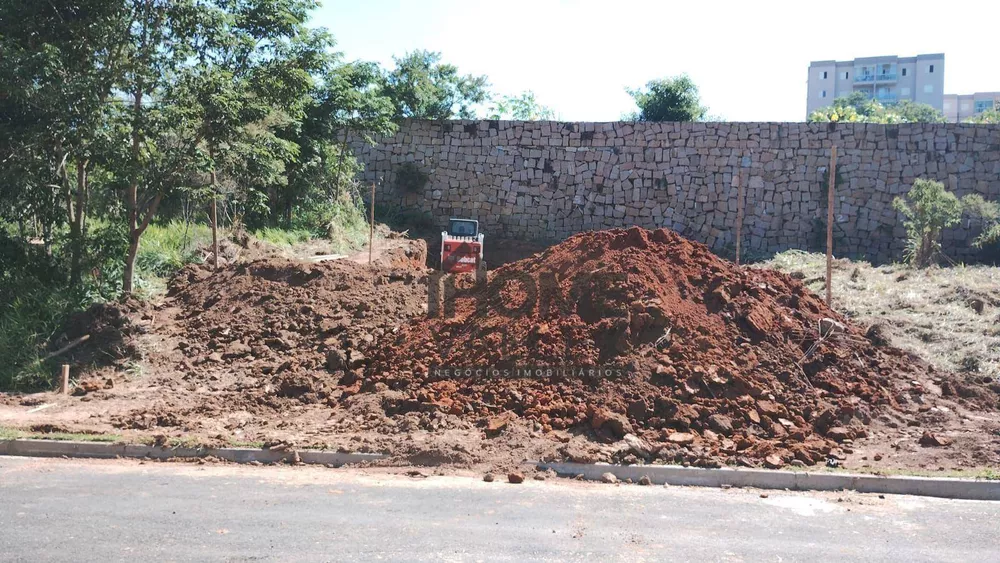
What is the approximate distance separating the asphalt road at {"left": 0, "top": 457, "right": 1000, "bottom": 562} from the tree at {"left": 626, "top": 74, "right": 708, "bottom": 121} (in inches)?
784

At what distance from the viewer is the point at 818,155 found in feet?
73.0

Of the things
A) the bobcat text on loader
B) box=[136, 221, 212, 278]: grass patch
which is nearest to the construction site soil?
box=[136, 221, 212, 278]: grass patch

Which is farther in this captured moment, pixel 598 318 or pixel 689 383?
pixel 598 318

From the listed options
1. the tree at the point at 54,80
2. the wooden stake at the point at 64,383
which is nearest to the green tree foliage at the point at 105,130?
the tree at the point at 54,80

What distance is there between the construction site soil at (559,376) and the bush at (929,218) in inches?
342

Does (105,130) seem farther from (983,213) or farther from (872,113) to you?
(872,113)

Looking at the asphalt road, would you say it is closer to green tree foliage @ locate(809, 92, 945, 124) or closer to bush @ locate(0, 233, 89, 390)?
bush @ locate(0, 233, 89, 390)

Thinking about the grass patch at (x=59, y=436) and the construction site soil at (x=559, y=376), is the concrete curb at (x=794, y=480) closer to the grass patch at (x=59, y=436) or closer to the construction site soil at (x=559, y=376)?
the construction site soil at (x=559, y=376)

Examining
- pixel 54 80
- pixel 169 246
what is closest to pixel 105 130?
pixel 54 80

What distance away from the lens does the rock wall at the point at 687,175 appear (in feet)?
72.1

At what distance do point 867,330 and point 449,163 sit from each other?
1521 centimetres

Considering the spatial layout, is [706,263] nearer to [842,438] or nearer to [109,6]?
[842,438]

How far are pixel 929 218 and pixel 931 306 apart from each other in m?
6.40

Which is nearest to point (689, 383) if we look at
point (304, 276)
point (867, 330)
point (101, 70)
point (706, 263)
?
point (706, 263)
